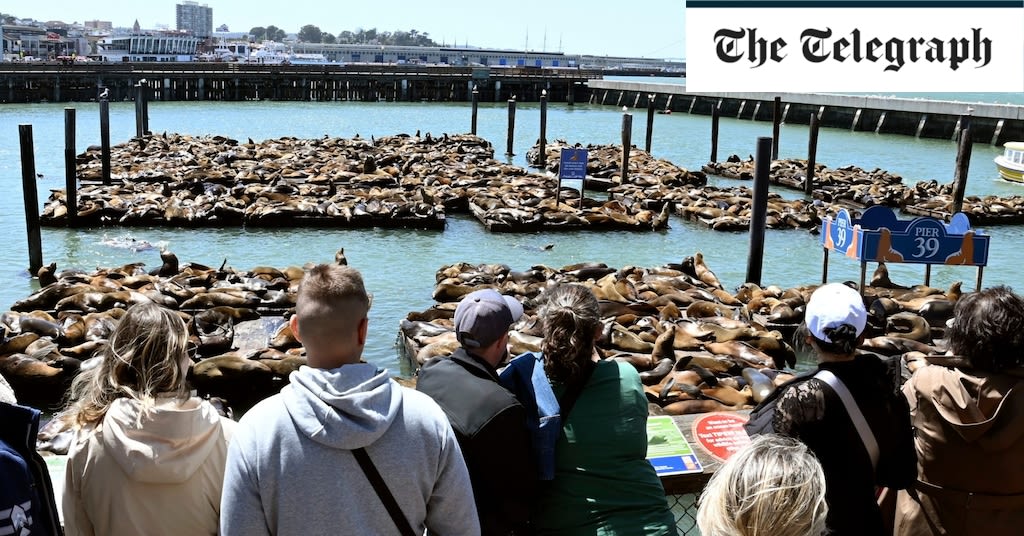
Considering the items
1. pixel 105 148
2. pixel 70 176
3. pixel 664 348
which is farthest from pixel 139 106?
pixel 664 348

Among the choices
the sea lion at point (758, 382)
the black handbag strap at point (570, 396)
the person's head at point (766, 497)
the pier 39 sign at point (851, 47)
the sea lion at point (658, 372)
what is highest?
the pier 39 sign at point (851, 47)

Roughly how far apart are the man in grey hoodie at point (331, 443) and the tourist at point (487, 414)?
0.34 m

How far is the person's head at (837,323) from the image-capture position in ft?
9.30

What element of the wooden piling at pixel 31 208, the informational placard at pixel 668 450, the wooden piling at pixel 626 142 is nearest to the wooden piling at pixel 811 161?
the wooden piling at pixel 626 142

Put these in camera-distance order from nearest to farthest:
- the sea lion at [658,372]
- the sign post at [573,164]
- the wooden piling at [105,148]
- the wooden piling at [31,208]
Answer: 1. the sea lion at [658,372]
2. the wooden piling at [31,208]
3. the sign post at [573,164]
4. the wooden piling at [105,148]

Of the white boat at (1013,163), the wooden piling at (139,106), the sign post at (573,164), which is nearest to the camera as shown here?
the sign post at (573,164)

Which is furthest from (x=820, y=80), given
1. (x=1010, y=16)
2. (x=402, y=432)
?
(x=402, y=432)

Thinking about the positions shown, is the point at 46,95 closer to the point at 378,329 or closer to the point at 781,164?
the point at 781,164

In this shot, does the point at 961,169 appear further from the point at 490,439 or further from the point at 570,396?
the point at 490,439

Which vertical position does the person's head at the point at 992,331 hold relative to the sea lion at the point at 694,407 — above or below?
above

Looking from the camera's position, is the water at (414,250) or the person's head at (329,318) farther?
the water at (414,250)

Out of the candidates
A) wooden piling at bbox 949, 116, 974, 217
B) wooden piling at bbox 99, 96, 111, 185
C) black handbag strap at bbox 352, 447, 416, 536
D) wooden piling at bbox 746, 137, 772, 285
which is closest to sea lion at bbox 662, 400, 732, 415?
black handbag strap at bbox 352, 447, 416, 536

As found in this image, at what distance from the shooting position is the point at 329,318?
2.29 metres

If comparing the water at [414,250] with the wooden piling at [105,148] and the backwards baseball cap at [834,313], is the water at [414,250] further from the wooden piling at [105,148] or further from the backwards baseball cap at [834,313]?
the backwards baseball cap at [834,313]
